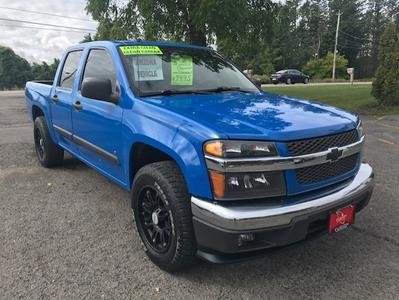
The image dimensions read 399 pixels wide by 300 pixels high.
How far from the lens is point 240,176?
103 inches

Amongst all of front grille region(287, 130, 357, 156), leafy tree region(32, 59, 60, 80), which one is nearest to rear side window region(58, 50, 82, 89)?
front grille region(287, 130, 357, 156)

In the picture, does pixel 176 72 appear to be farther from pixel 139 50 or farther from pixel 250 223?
pixel 250 223

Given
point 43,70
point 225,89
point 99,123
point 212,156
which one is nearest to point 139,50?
point 99,123

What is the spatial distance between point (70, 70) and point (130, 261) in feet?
9.29

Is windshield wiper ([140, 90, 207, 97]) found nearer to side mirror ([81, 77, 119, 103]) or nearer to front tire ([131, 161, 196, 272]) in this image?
side mirror ([81, 77, 119, 103])

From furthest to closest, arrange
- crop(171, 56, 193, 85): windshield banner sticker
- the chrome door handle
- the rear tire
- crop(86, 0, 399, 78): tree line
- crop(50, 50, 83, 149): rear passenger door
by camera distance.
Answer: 1. crop(86, 0, 399, 78): tree line
2. the rear tire
3. crop(50, 50, 83, 149): rear passenger door
4. the chrome door handle
5. crop(171, 56, 193, 85): windshield banner sticker

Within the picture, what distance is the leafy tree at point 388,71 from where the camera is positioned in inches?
470

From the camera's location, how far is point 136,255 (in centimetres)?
342

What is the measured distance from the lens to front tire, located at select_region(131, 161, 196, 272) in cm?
283

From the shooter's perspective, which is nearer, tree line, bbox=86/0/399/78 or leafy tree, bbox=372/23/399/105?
tree line, bbox=86/0/399/78

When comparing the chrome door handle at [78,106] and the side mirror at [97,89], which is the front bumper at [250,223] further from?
the chrome door handle at [78,106]

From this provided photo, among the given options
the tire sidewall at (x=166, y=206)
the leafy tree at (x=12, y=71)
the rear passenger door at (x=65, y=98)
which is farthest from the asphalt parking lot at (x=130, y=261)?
the leafy tree at (x=12, y=71)

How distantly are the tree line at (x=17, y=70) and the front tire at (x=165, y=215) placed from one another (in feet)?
148

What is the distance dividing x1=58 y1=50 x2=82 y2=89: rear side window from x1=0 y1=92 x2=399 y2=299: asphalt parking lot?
4.44 ft
